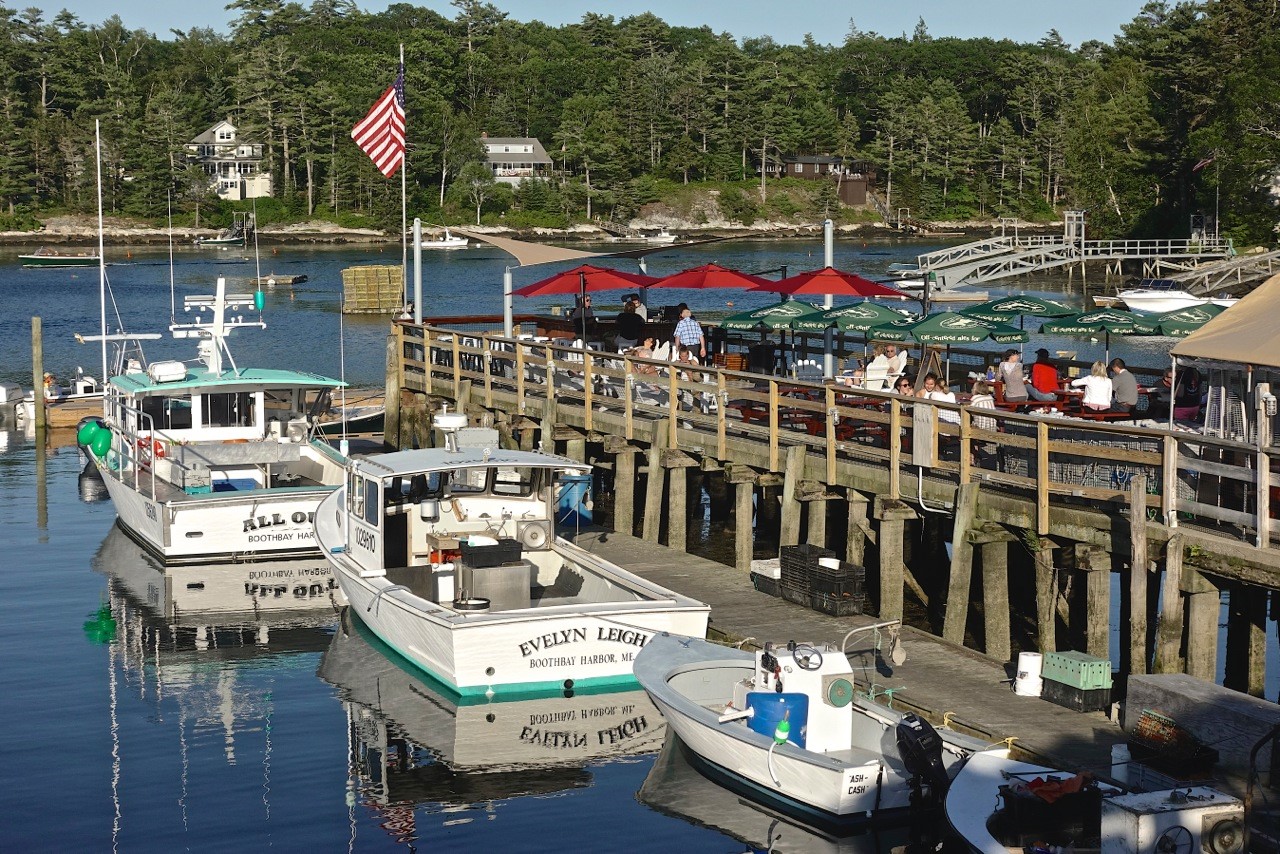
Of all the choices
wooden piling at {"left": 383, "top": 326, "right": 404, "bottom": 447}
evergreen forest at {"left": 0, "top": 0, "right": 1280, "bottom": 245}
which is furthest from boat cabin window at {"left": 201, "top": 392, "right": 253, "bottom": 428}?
evergreen forest at {"left": 0, "top": 0, "right": 1280, "bottom": 245}

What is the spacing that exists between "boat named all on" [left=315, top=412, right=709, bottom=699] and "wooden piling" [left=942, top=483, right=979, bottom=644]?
9.26 ft

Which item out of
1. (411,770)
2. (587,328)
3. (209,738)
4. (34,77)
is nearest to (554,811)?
(411,770)

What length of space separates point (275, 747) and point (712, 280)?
15.3m

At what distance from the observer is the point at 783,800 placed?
1434 centimetres

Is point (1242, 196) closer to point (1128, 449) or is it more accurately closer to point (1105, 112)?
point (1105, 112)

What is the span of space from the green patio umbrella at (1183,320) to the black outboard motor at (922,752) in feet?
38.9

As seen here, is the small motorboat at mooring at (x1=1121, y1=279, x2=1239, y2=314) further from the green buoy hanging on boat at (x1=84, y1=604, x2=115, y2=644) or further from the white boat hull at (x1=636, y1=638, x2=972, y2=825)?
the white boat hull at (x1=636, y1=638, x2=972, y2=825)

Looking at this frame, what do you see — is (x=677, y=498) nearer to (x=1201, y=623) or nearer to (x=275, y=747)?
(x=275, y=747)

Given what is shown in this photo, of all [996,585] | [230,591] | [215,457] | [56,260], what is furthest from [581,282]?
[56,260]

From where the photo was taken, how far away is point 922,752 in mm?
13125

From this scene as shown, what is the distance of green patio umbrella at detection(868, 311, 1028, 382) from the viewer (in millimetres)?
24250

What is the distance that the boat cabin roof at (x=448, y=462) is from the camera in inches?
781

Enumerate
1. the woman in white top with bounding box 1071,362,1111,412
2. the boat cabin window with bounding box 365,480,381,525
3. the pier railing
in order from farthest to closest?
the woman in white top with bounding box 1071,362,1111,412, the boat cabin window with bounding box 365,480,381,525, the pier railing

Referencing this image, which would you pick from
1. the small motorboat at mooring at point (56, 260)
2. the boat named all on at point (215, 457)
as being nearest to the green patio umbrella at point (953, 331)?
the boat named all on at point (215, 457)
